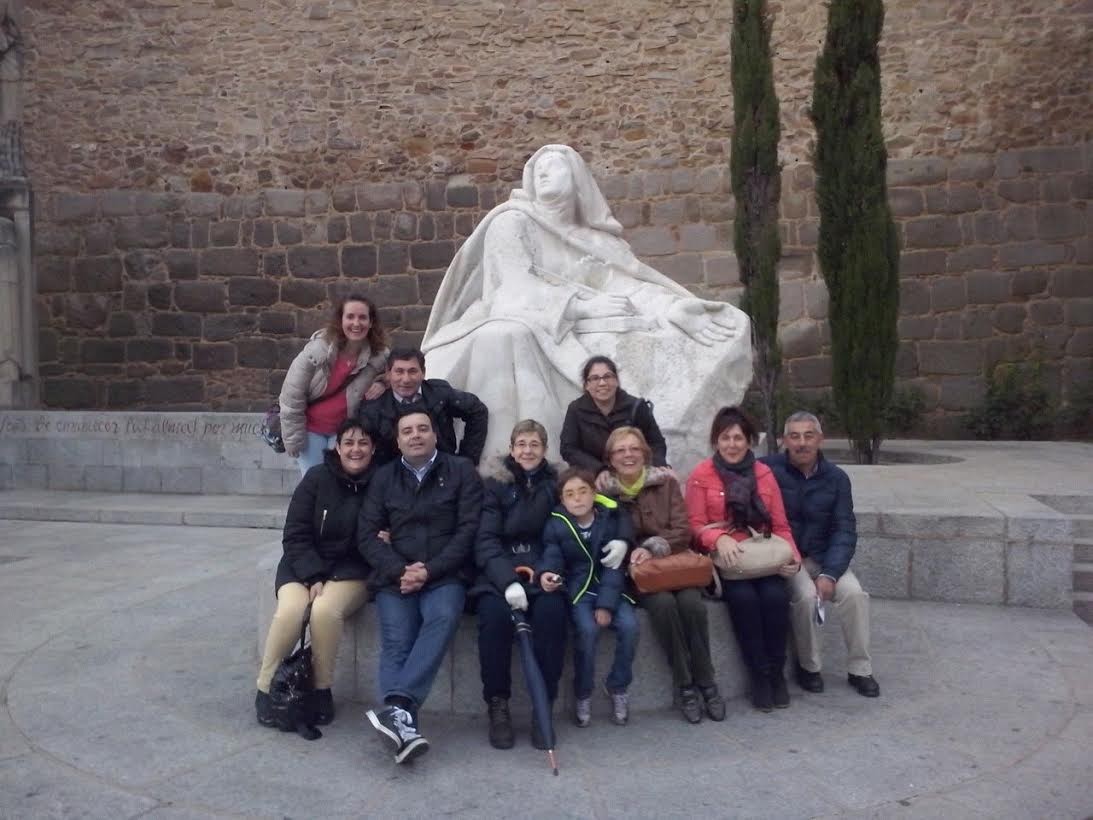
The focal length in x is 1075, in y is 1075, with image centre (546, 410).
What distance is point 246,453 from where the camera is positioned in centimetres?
904

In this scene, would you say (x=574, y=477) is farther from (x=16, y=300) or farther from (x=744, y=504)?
(x=16, y=300)

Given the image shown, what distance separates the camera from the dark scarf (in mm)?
3758

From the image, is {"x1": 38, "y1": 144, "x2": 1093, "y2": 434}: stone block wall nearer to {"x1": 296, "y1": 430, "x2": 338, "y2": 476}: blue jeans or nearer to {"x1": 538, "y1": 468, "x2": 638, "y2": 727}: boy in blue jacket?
{"x1": 296, "y1": 430, "x2": 338, "y2": 476}: blue jeans

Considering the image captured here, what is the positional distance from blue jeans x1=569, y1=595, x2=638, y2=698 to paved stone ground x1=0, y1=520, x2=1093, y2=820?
15 centimetres

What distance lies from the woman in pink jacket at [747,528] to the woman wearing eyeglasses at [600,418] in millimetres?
241

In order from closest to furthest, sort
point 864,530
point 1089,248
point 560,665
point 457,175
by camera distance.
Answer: point 560,665 → point 864,530 → point 1089,248 → point 457,175

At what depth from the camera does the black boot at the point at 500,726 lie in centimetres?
330

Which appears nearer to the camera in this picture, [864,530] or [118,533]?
[864,530]

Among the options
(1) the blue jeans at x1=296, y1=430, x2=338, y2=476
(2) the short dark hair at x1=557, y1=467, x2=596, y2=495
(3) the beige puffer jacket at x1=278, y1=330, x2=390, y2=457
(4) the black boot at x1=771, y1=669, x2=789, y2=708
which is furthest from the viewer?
(1) the blue jeans at x1=296, y1=430, x2=338, y2=476

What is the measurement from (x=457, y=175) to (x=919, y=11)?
217 inches

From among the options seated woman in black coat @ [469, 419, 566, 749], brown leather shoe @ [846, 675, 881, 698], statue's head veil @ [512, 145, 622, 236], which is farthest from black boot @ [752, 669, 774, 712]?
statue's head veil @ [512, 145, 622, 236]

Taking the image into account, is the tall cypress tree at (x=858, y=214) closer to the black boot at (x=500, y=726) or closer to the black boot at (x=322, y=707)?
the black boot at (x=500, y=726)

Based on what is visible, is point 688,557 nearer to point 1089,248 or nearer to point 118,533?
point 118,533

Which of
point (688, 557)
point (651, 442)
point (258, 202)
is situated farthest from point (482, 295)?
point (258, 202)
